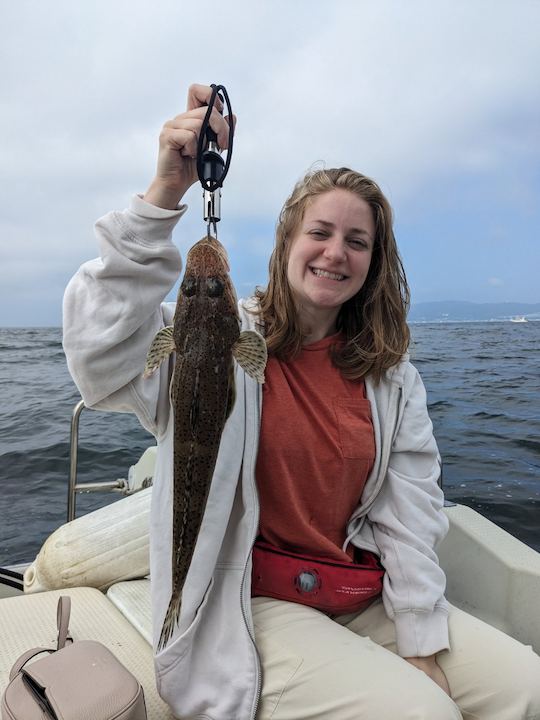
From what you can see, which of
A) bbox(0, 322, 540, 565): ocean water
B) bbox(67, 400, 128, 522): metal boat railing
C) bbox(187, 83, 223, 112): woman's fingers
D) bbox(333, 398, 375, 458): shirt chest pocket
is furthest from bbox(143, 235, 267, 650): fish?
bbox(67, 400, 128, 522): metal boat railing

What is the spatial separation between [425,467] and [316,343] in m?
0.98

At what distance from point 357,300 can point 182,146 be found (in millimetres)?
1644

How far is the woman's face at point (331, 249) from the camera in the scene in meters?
3.03

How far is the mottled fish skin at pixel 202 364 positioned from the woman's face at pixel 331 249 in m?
0.87

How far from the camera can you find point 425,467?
10.6 feet

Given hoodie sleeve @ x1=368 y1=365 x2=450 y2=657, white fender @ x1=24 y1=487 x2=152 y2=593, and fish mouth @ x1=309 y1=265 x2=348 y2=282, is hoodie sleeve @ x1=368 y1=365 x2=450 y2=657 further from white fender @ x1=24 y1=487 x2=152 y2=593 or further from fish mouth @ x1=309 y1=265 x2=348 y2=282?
white fender @ x1=24 y1=487 x2=152 y2=593

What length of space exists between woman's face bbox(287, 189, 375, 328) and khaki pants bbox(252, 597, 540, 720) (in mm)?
1668

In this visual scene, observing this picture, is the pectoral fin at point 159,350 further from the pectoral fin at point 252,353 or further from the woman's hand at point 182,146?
the woman's hand at point 182,146

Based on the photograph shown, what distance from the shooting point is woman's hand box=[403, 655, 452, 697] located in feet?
8.77

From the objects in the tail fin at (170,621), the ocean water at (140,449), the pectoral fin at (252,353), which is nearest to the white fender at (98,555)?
the tail fin at (170,621)

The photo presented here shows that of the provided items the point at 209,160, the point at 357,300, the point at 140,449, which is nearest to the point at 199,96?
Answer: the point at 209,160

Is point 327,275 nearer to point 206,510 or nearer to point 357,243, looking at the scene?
point 357,243

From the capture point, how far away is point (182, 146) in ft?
7.29

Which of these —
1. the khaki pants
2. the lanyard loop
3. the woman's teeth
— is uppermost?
the lanyard loop
